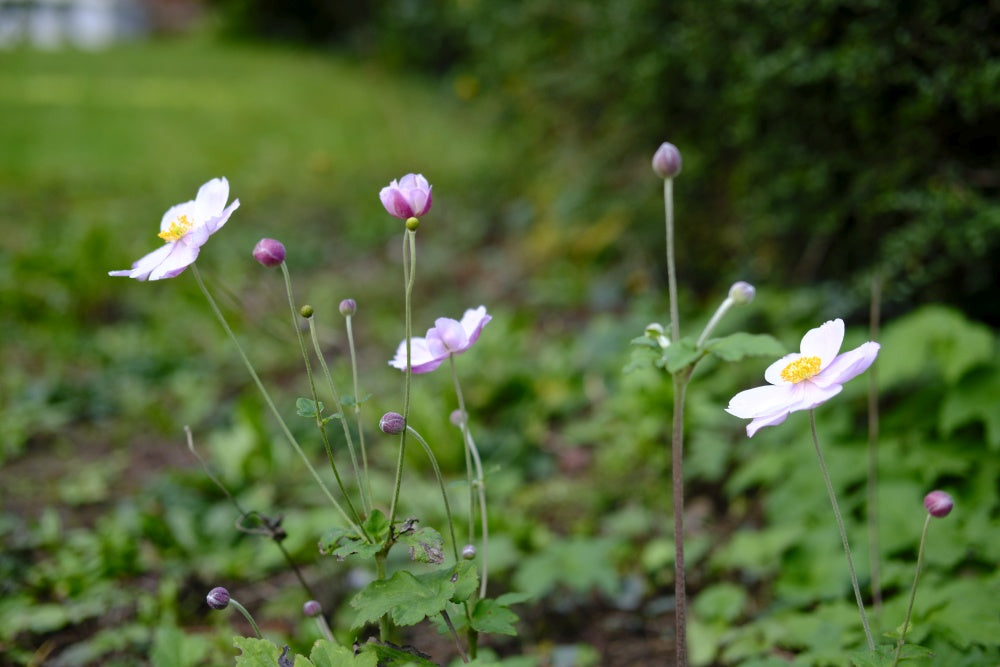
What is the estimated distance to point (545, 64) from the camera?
352 cm

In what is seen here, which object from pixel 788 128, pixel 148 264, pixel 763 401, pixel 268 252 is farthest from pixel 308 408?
pixel 788 128

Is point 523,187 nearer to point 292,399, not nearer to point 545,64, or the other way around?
point 545,64

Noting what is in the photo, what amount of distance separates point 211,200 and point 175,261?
0.10m

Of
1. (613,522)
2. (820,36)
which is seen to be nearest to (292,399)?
(613,522)

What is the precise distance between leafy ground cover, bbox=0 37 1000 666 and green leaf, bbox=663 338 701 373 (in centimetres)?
5

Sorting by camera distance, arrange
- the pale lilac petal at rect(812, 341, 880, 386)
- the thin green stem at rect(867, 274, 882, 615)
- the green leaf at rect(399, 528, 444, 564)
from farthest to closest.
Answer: the thin green stem at rect(867, 274, 882, 615), the green leaf at rect(399, 528, 444, 564), the pale lilac petal at rect(812, 341, 880, 386)

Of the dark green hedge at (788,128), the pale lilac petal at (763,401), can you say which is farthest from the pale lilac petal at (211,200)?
the dark green hedge at (788,128)

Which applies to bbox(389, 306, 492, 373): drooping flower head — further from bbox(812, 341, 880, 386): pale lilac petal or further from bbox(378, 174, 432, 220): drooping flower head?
bbox(812, 341, 880, 386): pale lilac petal

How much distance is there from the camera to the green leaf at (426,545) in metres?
0.94

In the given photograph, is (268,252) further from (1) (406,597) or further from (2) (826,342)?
(2) (826,342)

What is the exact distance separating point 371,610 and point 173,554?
121 centimetres

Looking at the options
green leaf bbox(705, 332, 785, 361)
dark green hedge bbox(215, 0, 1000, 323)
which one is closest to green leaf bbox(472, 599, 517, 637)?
green leaf bbox(705, 332, 785, 361)

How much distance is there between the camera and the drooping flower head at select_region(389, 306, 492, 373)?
101 cm

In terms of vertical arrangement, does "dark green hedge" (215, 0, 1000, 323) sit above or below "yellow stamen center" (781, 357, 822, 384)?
above
